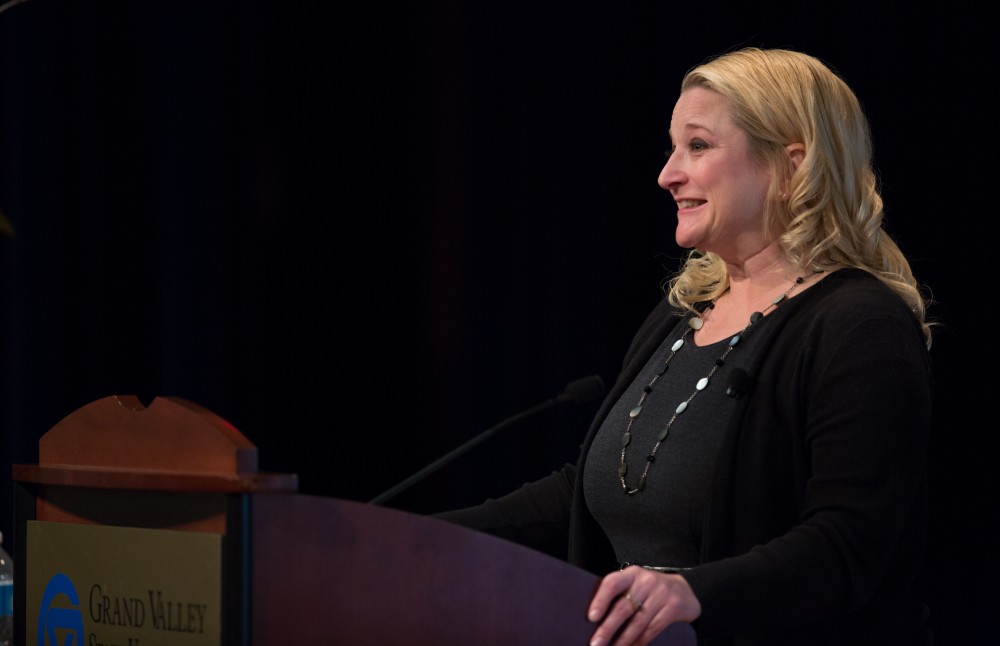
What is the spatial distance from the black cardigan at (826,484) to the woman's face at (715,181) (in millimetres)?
172

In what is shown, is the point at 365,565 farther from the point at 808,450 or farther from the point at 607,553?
the point at 607,553

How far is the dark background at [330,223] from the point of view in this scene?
2.75 m

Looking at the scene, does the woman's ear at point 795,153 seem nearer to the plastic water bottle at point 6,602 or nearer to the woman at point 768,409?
the woman at point 768,409

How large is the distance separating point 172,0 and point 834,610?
7.63ft

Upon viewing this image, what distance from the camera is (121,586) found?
1.02 m

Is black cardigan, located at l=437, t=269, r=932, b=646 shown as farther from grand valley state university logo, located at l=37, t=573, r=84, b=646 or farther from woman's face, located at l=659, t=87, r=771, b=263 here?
grand valley state university logo, located at l=37, t=573, r=84, b=646

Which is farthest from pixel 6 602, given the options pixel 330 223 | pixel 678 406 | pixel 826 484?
pixel 330 223

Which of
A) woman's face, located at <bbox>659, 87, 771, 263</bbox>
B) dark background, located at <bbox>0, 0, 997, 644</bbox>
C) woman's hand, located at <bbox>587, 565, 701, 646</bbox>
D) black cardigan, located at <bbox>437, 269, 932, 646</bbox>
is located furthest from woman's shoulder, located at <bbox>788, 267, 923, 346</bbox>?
dark background, located at <bbox>0, 0, 997, 644</bbox>

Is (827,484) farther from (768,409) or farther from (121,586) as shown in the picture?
(121,586)

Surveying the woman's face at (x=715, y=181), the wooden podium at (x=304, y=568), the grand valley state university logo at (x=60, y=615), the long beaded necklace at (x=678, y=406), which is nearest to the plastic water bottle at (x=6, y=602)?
the grand valley state university logo at (x=60, y=615)

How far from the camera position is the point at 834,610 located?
4.42ft

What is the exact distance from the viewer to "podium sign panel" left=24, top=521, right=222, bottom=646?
97 centimetres

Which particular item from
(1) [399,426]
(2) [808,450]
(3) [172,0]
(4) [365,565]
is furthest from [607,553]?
(3) [172,0]

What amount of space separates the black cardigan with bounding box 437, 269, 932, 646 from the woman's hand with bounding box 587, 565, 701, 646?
0.34 feet
